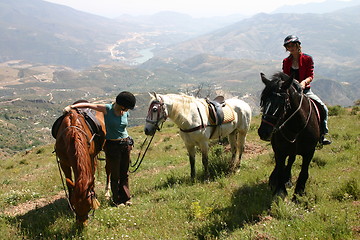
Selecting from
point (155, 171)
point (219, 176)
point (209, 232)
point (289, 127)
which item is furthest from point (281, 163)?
point (155, 171)

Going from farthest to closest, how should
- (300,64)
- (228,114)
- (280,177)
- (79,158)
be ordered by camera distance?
(228,114)
(300,64)
(280,177)
(79,158)

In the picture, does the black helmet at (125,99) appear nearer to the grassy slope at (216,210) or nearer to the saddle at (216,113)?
the grassy slope at (216,210)

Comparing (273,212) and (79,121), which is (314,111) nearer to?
(273,212)

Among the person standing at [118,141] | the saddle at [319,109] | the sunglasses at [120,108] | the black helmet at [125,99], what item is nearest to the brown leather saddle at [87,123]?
the person standing at [118,141]

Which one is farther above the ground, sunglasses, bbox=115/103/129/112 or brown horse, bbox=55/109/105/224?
sunglasses, bbox=115/103/129/112

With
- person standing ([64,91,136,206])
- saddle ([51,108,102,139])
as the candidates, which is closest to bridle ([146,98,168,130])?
person standing ([64,91,136,206])

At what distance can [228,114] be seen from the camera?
7914 mm

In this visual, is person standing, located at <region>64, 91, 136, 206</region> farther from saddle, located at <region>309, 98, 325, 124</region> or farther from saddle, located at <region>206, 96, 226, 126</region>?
saddle, located at <region>309, 98, 325, 124</region>

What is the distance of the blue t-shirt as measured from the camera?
20.0 ft

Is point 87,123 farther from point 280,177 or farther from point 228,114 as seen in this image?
point 280,177

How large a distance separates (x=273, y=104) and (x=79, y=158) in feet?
11.4

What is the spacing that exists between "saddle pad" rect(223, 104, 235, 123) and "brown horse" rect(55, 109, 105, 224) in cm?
359

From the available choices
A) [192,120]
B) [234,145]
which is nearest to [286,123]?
[192,120]

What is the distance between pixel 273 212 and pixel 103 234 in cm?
314
